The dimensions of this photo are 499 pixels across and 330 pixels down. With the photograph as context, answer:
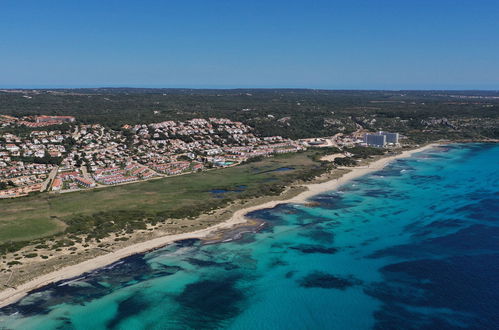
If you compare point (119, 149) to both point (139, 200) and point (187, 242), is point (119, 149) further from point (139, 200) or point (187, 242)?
point (187, 242)

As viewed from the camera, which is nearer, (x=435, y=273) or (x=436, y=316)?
(x=436, y=316)

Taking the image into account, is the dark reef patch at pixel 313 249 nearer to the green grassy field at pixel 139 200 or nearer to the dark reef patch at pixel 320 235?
the dark reef patch at pixel 320 235

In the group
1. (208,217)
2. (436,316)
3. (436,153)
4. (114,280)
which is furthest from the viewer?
(436,153)

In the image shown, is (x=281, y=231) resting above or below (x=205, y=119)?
below

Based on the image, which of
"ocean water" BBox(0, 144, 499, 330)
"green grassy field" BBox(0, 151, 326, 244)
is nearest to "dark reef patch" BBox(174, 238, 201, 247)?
"ocean water" BBox(0, 144, 499, 330)

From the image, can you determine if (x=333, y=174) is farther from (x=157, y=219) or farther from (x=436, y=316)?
(x=436, y=316)

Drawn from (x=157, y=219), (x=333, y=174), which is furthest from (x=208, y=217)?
(x=333, y=174)

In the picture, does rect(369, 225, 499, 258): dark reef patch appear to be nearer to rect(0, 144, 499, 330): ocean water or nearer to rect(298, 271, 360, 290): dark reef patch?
rect(0, 144, 499, 330): ocean water
